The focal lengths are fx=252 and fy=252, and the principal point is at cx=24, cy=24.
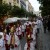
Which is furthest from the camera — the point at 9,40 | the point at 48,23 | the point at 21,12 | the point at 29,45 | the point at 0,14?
the point at 21,12

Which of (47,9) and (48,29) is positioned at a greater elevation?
(47,9)

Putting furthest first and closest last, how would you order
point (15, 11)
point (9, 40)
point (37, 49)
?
point (15, 11) → point (37, 49) → point (9, 40)

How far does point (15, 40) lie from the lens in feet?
39.0

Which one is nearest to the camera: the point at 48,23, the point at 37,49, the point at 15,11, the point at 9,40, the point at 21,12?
the point at 9,40

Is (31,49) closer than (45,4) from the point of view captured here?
Yes

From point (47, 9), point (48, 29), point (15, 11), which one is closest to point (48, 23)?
point (48, 29)

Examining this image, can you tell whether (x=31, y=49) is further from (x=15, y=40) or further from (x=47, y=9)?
(x=47, y=9)

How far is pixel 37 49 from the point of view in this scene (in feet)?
47.7

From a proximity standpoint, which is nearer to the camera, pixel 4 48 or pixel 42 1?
pixel 4 48

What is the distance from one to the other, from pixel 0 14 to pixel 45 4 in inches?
241

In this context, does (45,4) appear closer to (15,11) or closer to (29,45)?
(15,11)

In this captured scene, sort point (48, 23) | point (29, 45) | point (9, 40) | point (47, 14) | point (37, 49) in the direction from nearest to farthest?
1. point (9, 40)
2. point (29, 45)
3. point (37, 49)
4. point (48, 23)
5. point (47, 14)

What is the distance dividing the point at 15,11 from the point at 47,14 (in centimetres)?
1075

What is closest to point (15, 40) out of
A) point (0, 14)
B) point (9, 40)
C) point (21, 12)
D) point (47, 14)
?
point (9, 40)
